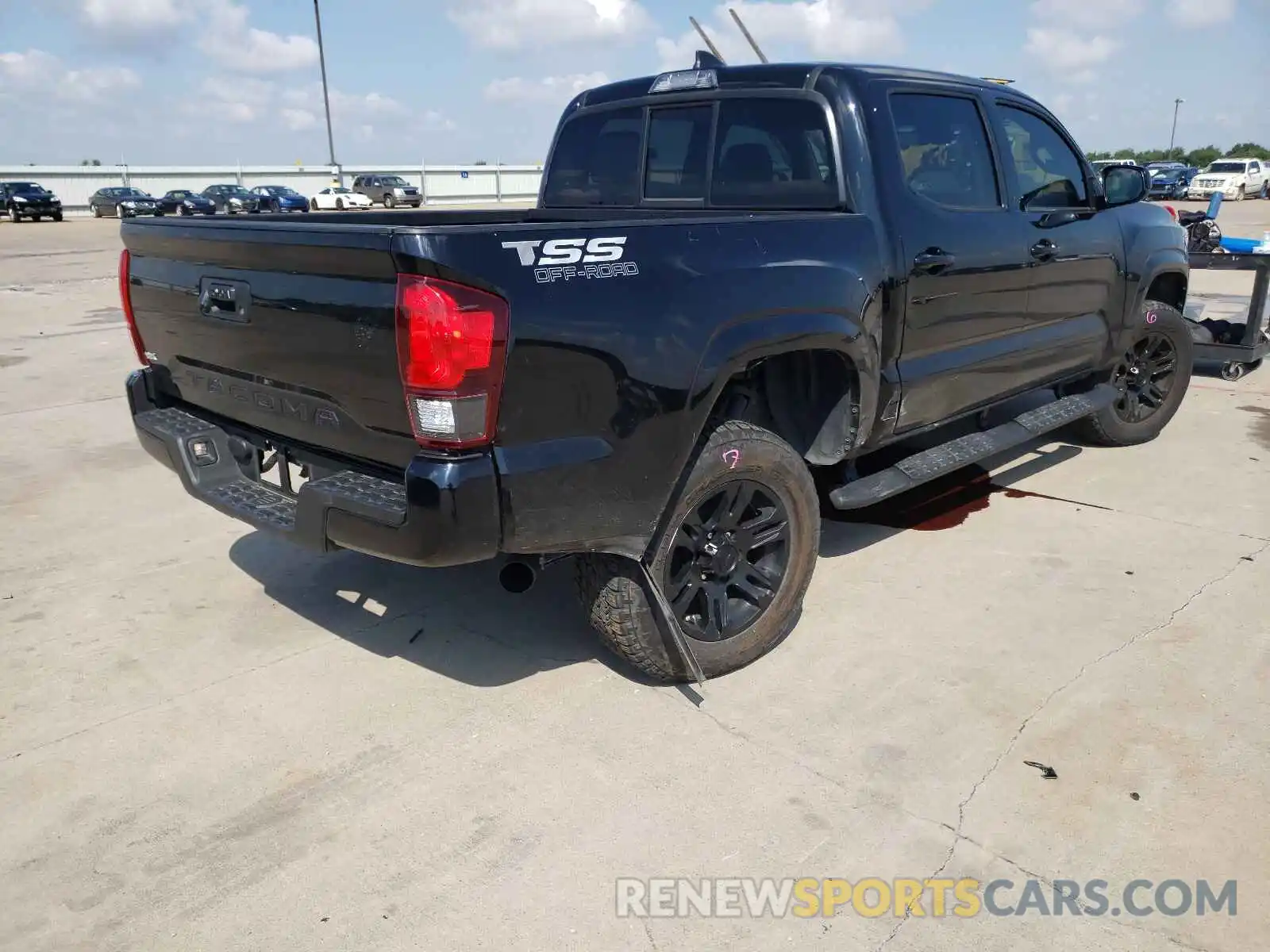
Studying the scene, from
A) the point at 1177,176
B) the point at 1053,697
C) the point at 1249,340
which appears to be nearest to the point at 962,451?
the point at 1053,697

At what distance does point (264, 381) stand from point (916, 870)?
244cm

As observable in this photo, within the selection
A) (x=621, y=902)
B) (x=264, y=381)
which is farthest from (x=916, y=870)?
(x=264, y=381)

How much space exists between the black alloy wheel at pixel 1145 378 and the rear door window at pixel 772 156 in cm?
308

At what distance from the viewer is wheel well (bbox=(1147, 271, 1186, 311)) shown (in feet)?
20.1

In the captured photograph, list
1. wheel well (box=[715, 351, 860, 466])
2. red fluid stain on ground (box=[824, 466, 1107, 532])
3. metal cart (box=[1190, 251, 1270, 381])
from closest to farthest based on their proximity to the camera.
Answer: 1. wheel well (box=[715, 351, 860, 466])
2. red fluid stain on ground (box=[824, 466, 1107, 532])
3. metal cart (box=[1190, 251, 1270, 381])

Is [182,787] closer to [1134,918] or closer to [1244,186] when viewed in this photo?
[1134,918]

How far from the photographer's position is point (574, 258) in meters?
2.73

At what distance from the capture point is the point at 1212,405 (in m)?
7.36

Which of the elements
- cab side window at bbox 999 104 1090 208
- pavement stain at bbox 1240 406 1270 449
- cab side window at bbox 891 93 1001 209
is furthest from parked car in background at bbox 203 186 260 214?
cab side window at bbox 891 93 1001 209

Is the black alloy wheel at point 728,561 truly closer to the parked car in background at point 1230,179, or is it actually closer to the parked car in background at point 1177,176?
the parked car in background at point 1177,176

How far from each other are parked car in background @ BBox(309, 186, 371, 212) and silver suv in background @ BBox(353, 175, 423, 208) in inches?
28.9

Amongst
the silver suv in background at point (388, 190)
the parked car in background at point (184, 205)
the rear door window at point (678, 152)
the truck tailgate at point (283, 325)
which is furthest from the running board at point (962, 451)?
the silver suv in background at point (388, 190)

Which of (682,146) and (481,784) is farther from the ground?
(682,146)

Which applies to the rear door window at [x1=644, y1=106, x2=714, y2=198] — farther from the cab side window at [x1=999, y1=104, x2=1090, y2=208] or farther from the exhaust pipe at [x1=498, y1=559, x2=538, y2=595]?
the exhaust pipe at [x1=498, y1=559, x2=538, y2=595]
